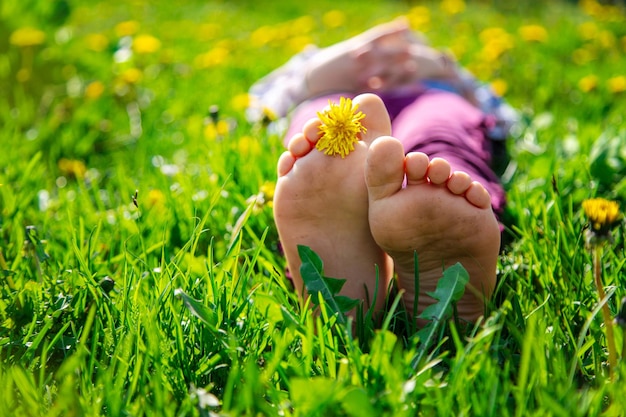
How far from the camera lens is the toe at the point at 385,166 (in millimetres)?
1067

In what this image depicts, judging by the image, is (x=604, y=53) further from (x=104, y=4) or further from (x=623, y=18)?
(x=104, y=4)

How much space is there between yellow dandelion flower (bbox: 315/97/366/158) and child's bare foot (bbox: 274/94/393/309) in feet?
0.05

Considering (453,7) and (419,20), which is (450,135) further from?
(453,7)

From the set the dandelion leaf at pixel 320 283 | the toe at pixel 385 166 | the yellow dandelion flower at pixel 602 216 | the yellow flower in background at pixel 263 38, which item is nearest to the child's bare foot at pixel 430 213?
the toe at pixel 385 166

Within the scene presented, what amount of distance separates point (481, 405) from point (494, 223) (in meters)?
0.37

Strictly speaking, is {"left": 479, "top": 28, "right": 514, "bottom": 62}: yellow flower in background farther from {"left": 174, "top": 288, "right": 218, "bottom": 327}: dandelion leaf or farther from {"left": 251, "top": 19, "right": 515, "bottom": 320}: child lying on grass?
{"left": 174, "top": 288, "right": 218, "bottom": 327}: dandelion leaf

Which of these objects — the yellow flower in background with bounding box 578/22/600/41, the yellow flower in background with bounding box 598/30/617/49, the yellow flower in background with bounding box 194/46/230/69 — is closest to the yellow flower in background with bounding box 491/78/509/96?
the yellow flower in background with bounding box 598/30/617/49

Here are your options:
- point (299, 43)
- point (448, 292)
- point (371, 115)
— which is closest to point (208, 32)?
point (299, 43)

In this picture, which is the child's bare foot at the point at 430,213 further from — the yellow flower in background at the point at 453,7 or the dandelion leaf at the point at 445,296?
the yellow flower in background at the point at 453,7

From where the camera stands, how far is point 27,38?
10.4 feet

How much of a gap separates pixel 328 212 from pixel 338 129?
156mm

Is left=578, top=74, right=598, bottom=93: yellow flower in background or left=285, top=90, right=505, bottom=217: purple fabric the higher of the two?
left=285, top=90, right=505, bottom=217: purple fabric

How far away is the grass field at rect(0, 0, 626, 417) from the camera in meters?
0.88

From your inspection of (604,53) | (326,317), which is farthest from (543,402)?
(604,53)
